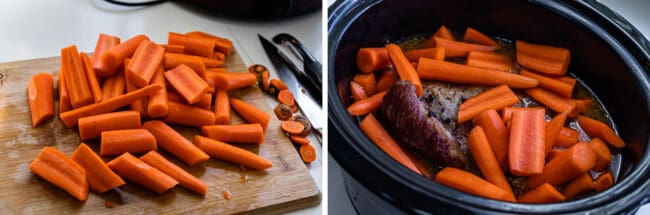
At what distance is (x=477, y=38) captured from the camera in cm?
159

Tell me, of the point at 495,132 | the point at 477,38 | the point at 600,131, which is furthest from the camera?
the point at 477,38

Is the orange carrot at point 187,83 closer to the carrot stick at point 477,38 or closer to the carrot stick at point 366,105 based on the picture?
the carrot stick at point 366,105

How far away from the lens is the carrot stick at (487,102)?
1300 mm

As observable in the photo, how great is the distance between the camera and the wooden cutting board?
1.26 m

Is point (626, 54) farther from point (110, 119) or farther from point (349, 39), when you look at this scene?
point (110, 119)

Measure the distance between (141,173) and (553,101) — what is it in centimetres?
90

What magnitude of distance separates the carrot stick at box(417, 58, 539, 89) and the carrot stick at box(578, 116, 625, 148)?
0.14 m

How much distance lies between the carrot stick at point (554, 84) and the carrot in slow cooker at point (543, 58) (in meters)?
0.02

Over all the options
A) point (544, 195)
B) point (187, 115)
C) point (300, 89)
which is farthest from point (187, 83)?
point (544, 195)

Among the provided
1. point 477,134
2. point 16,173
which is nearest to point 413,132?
point 477,134

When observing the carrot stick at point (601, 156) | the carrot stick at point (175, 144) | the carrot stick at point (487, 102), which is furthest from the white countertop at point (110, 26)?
the carrot stick at point (601, 156)

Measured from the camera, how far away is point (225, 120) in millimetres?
1519

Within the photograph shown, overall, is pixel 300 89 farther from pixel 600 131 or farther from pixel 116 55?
pixel 600 131

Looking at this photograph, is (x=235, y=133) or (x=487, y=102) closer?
(x=487, y=102)
